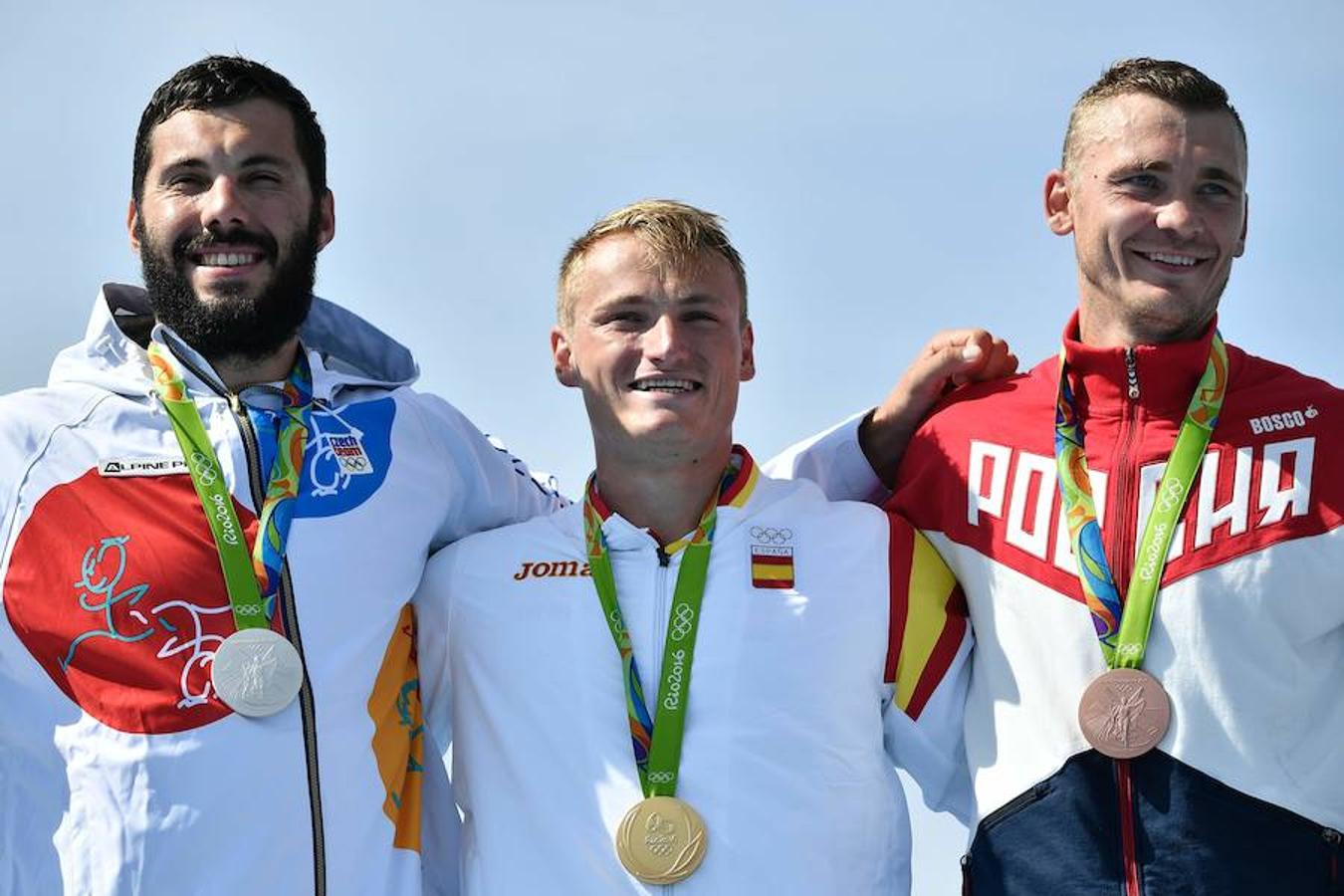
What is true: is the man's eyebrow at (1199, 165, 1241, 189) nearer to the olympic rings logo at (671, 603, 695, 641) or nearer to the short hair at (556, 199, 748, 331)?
the short hair at (556, 199, 748, 331)

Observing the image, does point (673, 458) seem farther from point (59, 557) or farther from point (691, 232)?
point (59, 557)

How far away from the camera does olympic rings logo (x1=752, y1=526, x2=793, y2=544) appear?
5.50 meters

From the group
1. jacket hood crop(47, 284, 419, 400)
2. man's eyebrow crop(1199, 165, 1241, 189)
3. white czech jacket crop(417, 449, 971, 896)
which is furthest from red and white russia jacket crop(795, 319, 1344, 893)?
jacket hood crop(47, 284, 419, 400)

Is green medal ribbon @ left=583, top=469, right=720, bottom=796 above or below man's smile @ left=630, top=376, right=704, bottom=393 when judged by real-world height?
below

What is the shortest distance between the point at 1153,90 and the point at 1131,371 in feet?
2.93

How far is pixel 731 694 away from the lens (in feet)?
17.2

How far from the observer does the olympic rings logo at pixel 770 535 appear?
550cm

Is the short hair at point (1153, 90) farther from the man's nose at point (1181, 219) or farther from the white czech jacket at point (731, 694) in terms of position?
the white czech jacket at point (731, 694)

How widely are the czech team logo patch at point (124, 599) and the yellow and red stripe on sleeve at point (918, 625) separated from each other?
1.86 m

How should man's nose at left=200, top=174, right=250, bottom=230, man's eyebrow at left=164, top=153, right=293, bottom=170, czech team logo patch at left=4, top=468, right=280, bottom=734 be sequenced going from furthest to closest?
1. man's eyebrow at left=164, top=153, right=293, bottom=170
2. man's nose at left=200, top=174, right=250, bottom=230
3. czech team logo patch at left=4, top=468, right=280, bottom=734

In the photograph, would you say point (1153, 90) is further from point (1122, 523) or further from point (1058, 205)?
point (1122, 523)

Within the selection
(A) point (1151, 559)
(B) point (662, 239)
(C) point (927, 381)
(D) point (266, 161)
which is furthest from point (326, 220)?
(A) point (1151, 559)

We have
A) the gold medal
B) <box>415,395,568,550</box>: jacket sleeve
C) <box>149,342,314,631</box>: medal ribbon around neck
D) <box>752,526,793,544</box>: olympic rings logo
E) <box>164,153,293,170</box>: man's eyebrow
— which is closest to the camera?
the gold medal

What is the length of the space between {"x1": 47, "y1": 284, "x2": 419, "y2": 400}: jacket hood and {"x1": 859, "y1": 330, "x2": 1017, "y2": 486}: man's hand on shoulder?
64.2 inches
